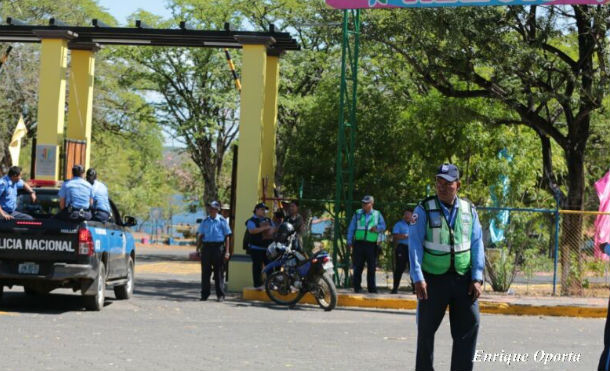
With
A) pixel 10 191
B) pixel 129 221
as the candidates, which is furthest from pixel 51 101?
pixel 10 191

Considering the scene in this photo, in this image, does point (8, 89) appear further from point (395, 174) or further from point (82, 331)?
point (82, 331)

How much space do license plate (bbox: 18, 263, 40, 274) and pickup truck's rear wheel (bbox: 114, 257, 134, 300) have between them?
310 cm

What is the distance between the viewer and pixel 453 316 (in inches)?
327

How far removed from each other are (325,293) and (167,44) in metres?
8.38

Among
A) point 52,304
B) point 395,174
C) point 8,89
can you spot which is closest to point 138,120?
point 8,89

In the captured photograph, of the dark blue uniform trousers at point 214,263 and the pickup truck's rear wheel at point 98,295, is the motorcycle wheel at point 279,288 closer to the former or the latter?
the dark blue uniform trousers at point 214,263

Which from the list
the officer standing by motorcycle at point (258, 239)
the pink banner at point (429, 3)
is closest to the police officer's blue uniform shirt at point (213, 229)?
the officer standing by motorcycle at point (258, 239)

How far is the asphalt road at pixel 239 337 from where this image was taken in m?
10.6

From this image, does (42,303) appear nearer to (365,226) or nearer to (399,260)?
(365,226)

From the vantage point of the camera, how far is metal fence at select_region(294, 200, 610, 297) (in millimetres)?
21484

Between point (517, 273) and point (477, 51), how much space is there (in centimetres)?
475

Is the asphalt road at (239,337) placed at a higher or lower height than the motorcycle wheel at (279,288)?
lower

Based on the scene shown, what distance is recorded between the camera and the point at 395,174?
24.8 meters


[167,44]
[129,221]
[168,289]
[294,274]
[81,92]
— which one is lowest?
[168,289]
